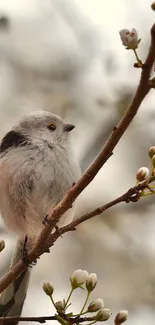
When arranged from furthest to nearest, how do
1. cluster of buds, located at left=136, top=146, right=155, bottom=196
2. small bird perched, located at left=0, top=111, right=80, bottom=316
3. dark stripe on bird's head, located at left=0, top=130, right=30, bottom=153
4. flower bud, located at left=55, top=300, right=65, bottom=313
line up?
1. dark stripe on bird's head, located at left=0, top=130, right=30, bottom=153
2. small bird perched, located at left=0, top=111, right=80, bottom=316
3. flower bud, located at left=55, top=300, right=65, bottom=313
4. cluster of buds, located at left=136, top=146, right=155, bottom=196

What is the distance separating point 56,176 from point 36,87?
2685 mm

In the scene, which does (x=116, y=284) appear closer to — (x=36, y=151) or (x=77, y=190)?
(x=36, y=151)

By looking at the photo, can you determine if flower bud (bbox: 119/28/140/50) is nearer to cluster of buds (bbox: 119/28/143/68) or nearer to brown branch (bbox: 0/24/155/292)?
cluster of buds (bbox: 119/28/143/68)

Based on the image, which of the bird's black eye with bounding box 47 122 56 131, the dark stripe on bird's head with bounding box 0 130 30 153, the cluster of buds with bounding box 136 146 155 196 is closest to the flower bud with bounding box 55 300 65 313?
the cluster of buds with bounding box 136 146 155 196

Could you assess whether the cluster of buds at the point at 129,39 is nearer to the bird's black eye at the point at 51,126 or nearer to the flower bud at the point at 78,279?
the flower bud at the point at 78,279

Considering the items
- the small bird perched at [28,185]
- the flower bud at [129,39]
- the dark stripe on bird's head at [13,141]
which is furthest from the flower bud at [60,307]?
the dark stripe on bird's head at [13,141]

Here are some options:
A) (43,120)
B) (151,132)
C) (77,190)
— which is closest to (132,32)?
(77,190)

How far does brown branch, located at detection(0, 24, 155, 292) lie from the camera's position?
1470mm

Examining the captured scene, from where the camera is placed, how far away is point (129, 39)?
60.6 inches

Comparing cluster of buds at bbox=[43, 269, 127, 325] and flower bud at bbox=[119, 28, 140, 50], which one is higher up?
flower bud at bbox=[119, 28, 140, 50]

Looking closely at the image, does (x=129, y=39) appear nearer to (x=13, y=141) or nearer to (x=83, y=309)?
(x=83, y=309)

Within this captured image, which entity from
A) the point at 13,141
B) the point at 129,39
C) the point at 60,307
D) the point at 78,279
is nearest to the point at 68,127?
the point at 13,141

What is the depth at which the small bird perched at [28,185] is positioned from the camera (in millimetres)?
2900

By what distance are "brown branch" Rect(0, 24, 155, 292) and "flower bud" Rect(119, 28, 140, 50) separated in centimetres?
10
